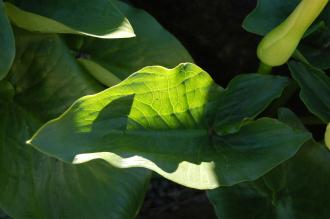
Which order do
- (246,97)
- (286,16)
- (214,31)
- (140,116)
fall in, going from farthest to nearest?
1. (214,31)
2. (286,16)
3. (246,97)
4. (140,116)

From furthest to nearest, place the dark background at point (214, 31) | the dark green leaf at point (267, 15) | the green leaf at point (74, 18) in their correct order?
the dark background at point (214, 31) → the dark green leaf at point (267, 15) → the green leaf at point (74, 18)

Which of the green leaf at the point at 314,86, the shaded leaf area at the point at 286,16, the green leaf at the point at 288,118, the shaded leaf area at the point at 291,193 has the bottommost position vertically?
the shaded leaf area at the point at 291,193

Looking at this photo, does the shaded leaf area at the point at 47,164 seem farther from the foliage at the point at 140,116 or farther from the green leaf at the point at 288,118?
the green leaf at the point at 288,118

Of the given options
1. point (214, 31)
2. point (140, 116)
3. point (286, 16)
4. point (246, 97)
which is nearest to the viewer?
point (140, 116)

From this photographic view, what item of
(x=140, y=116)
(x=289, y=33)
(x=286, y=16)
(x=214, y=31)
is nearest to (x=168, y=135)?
(x=140, y=116)

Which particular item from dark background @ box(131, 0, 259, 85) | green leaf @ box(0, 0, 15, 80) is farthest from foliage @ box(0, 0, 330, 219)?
dark background @ box(131, 0, 259, 85)

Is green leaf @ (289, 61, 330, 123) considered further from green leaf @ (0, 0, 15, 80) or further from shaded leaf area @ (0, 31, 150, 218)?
green leaf @ (0, 0, 15, 80)

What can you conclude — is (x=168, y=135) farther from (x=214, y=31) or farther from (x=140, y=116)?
(x=214, y=31)

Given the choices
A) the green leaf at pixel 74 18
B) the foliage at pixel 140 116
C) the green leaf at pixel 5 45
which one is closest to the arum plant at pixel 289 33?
the foliage at pixel 140 116
